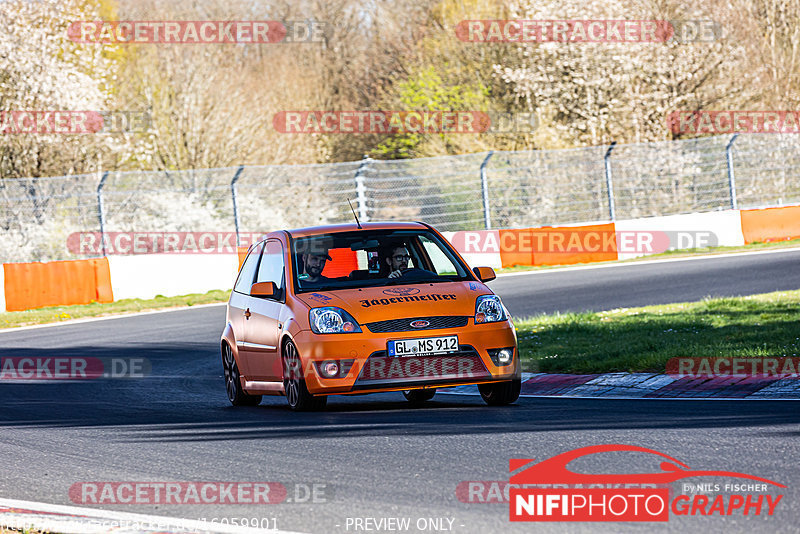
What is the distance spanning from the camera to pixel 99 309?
2347 cm

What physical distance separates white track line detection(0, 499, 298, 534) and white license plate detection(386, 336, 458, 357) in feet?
10.5

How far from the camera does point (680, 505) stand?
5785mm

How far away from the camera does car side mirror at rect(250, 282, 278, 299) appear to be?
33.5ft

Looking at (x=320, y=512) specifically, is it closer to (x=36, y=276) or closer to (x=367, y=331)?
(x=367, y=331)

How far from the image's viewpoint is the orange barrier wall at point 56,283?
23.8 metres

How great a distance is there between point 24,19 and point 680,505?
35.1 meters

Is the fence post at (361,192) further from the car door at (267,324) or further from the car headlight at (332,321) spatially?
the car headlight at (332,321)

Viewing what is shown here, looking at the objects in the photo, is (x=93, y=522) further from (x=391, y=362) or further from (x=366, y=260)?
(x=366, y=260)

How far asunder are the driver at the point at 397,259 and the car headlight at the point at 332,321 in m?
0.96
